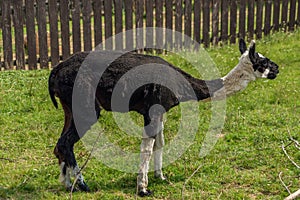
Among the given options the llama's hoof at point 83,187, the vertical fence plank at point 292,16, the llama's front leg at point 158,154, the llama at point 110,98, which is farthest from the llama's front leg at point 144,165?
the vertical fence plank at point 292,16

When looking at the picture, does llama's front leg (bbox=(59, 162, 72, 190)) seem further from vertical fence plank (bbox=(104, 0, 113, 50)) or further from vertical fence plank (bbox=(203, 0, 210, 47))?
vertical fence plank (bbox=(203, 0, 210, 47))

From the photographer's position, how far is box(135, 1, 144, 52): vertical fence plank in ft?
38.5

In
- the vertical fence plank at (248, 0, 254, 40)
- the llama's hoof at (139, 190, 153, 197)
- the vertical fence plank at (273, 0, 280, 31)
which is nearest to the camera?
the llama's hoof at (139, 190, 153, 197)

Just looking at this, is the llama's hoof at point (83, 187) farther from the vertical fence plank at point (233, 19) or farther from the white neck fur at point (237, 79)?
the vertical fence plank at point (233, 19)

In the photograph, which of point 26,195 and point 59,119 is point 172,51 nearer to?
point 59,119

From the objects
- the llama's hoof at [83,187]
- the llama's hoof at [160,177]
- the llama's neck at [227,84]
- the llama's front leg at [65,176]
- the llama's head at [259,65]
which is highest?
the llama's head at [259,65]

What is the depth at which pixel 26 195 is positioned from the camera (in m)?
6.29

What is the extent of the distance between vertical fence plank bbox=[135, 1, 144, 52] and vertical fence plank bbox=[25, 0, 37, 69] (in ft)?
6.64

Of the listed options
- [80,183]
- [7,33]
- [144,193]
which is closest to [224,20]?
[7,33]

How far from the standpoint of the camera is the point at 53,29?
36.1 feet

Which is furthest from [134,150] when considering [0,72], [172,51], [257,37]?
[257,37]

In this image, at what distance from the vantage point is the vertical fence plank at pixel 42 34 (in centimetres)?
1088

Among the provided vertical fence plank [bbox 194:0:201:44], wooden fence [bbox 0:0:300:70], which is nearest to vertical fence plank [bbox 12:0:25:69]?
wooden fence [bbox 0:0:300:70]

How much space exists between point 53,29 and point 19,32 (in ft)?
1.99
